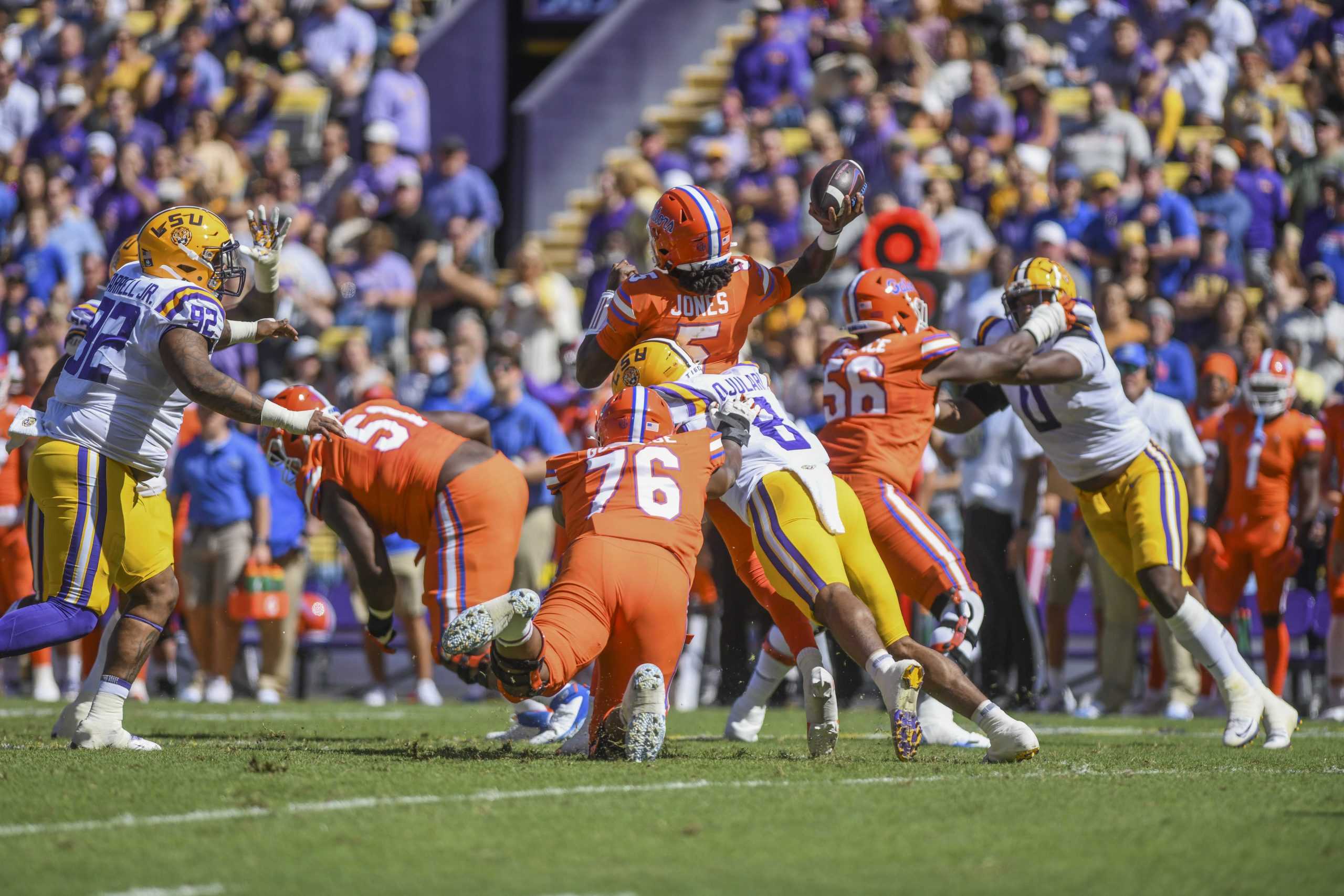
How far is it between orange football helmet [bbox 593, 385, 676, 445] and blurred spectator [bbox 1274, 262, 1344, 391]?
6658 mm

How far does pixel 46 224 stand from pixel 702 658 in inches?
317

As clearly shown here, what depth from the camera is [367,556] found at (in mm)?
7430

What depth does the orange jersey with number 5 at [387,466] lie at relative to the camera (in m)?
7.52

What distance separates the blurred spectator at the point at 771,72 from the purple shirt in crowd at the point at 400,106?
123 inches

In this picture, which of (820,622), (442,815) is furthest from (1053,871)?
(820,622)

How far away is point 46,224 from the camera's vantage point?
52.7 ft

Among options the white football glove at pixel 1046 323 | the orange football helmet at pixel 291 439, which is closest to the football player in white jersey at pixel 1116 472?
the white football glove at pixel 1046 323

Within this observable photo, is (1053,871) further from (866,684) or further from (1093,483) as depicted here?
(866,684)

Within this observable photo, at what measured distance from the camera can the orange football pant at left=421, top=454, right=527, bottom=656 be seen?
24.1ft

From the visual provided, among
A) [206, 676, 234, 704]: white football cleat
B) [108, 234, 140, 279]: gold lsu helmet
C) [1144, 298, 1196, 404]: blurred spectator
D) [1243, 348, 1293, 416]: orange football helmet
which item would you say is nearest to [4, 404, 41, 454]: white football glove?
[108, 234, 140, 279]: gold lsu helmet

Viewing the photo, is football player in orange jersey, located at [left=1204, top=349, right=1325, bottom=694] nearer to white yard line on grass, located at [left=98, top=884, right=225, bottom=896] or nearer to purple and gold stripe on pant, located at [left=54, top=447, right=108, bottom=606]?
→ purple and gold stripe on pant, located at [left=54, top=447, right=108, bottom=606]

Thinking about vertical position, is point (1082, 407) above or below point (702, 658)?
above

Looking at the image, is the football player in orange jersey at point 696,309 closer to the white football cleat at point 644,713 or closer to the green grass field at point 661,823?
the green grass field at point 661,823

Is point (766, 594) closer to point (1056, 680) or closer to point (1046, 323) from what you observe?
point (1046, 323)
